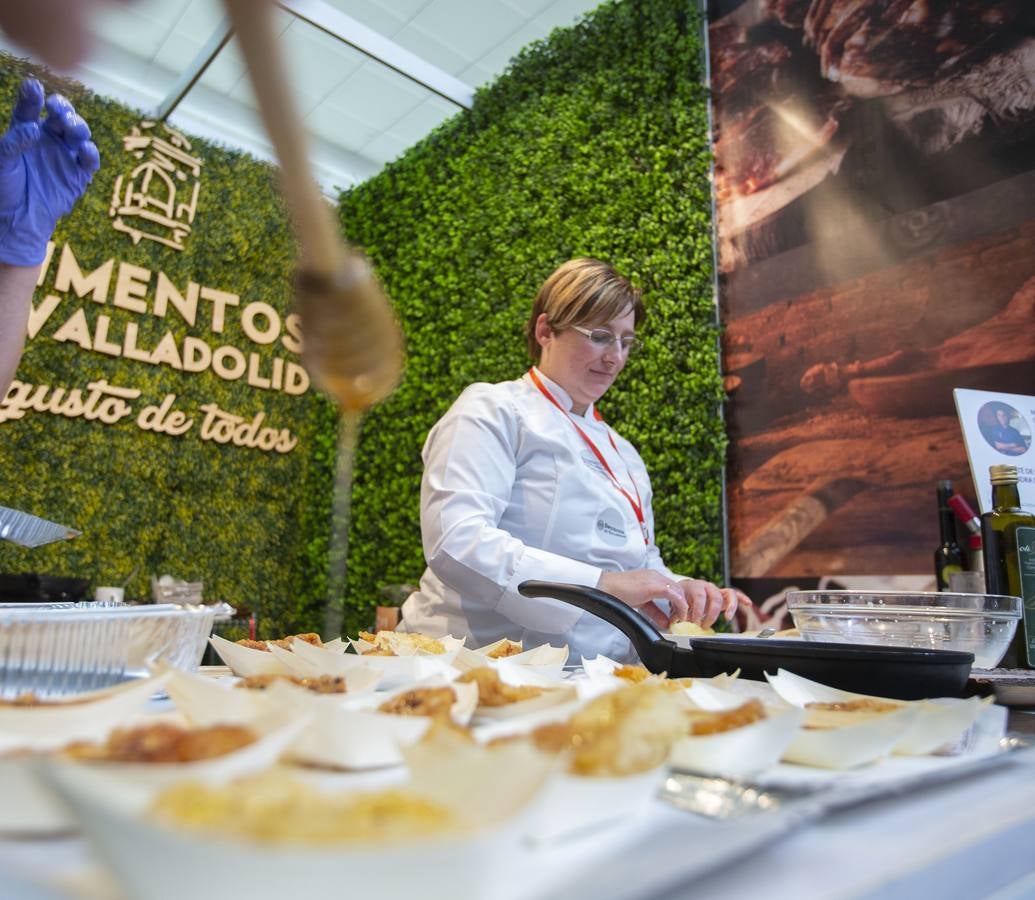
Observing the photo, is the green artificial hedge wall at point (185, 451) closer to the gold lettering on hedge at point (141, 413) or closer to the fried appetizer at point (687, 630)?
the gold lettering on hedge at point (141, 413)

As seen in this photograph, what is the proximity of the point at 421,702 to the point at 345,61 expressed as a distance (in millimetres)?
4244

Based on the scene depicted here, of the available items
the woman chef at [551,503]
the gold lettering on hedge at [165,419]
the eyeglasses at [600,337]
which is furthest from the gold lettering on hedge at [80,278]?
the eyeglasses at [600,337]

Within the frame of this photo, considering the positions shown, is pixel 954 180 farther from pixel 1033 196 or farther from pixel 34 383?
pixel 34 383

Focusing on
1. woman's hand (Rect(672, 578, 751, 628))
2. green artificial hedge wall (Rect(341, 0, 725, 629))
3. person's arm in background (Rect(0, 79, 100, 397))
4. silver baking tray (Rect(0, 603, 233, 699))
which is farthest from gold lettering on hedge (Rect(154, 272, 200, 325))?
silver baking tray (Rect(0, 603, 233, 699))

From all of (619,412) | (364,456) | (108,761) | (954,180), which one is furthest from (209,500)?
(108,761)

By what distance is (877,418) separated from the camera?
265cm

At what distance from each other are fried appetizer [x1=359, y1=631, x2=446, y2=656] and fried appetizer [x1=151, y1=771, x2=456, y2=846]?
1.94 ft

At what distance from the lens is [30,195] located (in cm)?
187

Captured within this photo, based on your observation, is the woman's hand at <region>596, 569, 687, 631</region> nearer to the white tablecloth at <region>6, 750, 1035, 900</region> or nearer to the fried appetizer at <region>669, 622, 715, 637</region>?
the fried appetizer at <region>669, 622, 715, 637</region>

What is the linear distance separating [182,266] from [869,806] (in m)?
4.66

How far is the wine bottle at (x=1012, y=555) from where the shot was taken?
46.4 inches

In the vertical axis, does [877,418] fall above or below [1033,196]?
below

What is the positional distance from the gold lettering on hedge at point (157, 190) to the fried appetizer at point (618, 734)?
4.49 meters

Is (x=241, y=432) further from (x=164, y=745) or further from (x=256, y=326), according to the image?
(x=164, y=745)
